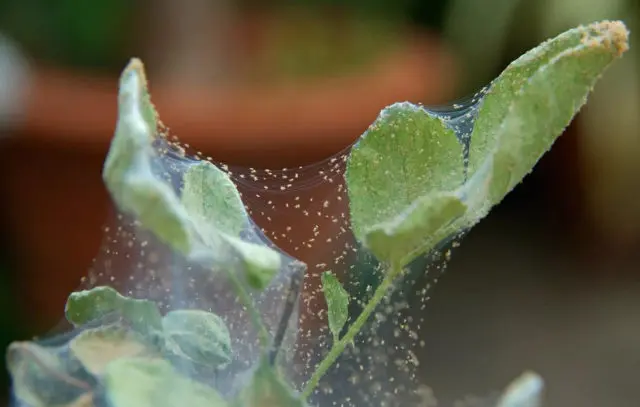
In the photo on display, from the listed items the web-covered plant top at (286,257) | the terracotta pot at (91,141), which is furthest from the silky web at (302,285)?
the terracotta pot at (91,141)

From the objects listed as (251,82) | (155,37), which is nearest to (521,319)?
(251,82)

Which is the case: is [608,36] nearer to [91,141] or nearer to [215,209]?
[215,209]

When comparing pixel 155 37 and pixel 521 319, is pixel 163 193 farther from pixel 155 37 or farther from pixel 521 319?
pixel 521 319

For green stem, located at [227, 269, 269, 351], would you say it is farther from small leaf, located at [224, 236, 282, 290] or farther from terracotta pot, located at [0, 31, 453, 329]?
terracotta pot, located at [0, 31, 453, 329]

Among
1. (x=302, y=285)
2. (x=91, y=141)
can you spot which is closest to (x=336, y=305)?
(x=302, y=285)

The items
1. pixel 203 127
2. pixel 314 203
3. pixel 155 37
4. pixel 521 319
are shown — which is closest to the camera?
pixel 314 203

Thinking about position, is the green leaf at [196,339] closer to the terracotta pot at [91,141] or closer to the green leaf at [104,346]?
the green leaf at [104,346]

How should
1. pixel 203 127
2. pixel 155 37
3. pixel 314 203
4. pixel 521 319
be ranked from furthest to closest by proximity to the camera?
pixel 521 319 < pixel 155 37 < pixel 203 127 < pixel 314 203

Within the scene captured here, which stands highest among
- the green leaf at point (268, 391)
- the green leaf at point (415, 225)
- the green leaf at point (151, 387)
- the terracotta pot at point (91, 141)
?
the green leaf at point (415, 225)
